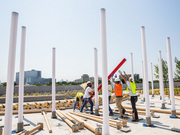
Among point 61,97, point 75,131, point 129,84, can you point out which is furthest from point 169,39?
point 61,97

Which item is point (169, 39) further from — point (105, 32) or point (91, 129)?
Answer: point (91, 129)

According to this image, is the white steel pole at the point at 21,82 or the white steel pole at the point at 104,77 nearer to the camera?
the white steel pole at the point at 104,77

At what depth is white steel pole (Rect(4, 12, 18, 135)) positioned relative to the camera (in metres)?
3.57

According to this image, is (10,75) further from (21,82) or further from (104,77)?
(104,77)

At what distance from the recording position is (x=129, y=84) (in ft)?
21.0

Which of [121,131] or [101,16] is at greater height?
[101,16]

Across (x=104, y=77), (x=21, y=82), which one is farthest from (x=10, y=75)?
(x=104, y=77)

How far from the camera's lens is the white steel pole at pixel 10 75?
141 inches

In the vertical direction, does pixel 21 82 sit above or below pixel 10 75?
below

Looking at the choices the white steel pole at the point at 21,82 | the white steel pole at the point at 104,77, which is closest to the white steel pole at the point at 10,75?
the white steel pole at the point at 21,82

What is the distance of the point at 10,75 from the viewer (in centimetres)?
376

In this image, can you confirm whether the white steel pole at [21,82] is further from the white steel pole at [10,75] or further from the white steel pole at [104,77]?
the white steel pole at [104,77]

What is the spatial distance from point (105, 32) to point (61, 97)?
46.1 ft

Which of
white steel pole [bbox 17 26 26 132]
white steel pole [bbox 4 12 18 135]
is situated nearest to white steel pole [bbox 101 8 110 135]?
white steel pole [bbox 4 12 18 135]
